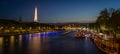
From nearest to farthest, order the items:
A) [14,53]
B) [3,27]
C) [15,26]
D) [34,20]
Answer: [14,53] < [3,27] < [15,26] < [34,20]

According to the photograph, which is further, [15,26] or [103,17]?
[15,26]

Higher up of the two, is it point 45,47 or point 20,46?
point 20,46

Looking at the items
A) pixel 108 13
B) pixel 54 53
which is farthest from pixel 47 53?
pixel 108 13

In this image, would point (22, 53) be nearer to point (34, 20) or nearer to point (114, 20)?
point (114, 20)

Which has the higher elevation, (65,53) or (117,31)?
(117,31)

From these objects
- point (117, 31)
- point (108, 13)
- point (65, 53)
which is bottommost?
point (65, 53)

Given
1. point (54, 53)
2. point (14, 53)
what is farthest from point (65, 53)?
point (14, 53)

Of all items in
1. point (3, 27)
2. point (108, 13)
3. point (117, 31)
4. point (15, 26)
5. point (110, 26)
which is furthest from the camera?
point (15, 26)

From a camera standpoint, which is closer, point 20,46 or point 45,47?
point 45,47

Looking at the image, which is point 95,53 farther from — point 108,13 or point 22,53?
point 108,13
